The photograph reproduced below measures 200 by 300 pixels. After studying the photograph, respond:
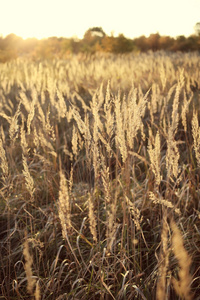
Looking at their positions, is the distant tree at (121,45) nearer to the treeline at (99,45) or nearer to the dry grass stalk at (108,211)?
the treeline at (99,45)

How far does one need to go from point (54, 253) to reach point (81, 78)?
495 centimetres

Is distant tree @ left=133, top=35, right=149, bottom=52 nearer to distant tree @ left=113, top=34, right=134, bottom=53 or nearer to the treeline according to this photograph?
the treeline

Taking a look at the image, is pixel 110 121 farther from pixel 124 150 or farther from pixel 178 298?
pixel 178 298

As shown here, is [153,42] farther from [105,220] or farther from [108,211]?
[108,211]

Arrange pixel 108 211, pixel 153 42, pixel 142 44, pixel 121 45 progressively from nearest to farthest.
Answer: pixel 108 211 → pixel 121 45 → pixel 153 42 → pixel 142 44

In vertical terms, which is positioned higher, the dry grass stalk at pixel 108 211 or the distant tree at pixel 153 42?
the distant tree at pixel 153 42

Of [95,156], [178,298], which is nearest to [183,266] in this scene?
[178,298]

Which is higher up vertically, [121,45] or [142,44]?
[142,44]

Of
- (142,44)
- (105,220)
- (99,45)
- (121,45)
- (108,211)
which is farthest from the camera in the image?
(142,44)

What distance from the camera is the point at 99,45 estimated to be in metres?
19.4

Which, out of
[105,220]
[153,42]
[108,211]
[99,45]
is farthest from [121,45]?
[108,211]

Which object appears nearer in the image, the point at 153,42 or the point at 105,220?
the point at 105,220

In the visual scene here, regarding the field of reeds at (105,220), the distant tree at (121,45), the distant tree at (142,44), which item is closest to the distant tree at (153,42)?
the distant tree at (142,44)

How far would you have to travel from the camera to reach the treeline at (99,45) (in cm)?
1642
